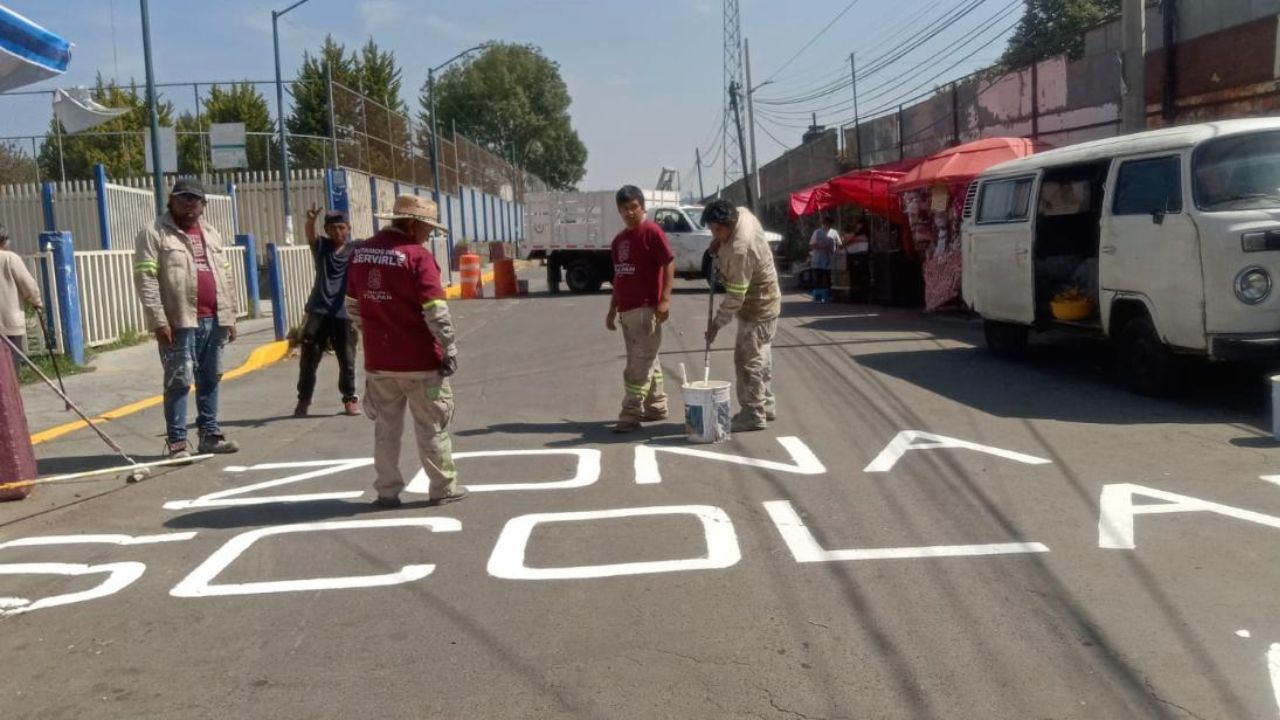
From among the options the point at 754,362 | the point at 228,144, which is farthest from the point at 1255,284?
the point at 228,144

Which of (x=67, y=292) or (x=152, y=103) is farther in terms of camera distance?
(x=152, y=103)

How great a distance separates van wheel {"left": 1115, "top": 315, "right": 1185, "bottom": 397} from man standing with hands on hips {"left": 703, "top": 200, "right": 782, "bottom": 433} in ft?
10.5

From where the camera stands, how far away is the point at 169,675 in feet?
14.4

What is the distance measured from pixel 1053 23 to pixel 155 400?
4001 centimetres

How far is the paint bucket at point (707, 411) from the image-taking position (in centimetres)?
840

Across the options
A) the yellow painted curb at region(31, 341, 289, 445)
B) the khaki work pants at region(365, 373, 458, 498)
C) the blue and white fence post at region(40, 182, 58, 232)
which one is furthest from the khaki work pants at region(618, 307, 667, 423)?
the blue and white fence post at region(40, 182, 58, 232)

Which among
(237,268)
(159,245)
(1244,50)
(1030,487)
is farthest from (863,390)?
(237,268)

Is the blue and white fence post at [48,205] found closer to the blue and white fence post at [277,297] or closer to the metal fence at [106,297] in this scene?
the metal fence at [106,297]

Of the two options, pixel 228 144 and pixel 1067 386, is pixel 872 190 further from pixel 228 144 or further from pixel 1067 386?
pixel 228 144

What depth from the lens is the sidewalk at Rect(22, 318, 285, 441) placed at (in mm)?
10484

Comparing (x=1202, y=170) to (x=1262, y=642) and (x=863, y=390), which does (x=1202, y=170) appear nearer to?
(x=863, y=390)

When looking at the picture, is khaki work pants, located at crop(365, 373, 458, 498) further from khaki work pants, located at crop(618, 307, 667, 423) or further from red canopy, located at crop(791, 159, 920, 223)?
red canopy, located at crop(791, 159, 920, 223)

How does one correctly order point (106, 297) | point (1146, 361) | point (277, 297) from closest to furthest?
1. point (1146, 361)
2. point (106, 297)
3. point (277, 297)

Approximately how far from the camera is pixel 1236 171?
8.87 metres
